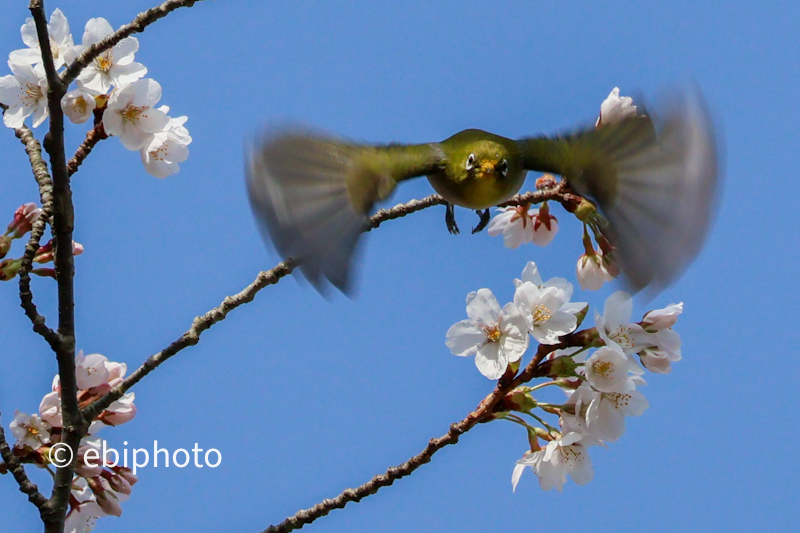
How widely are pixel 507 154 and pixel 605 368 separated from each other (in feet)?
5.64

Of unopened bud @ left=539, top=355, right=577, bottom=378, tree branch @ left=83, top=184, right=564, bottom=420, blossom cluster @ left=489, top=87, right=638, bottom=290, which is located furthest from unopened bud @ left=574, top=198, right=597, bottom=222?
tree branch @ left=83, top=184, right=564, bottom=420

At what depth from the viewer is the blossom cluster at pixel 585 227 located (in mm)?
4035

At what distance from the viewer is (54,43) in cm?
327

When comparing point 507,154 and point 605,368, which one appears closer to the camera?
point 605,368

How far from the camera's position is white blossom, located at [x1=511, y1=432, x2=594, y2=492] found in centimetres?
344

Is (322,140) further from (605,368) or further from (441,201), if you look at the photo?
(605,368)

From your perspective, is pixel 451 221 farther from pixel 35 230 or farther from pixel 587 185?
pixel 35 230

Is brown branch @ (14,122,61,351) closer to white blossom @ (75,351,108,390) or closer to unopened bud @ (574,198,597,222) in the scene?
white blossom @ (75,351,108,390)

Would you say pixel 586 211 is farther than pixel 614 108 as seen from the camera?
No

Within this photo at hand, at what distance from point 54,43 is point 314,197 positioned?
1.18 metres

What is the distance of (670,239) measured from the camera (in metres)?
3.50

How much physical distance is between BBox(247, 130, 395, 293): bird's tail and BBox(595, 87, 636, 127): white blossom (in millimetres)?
1118

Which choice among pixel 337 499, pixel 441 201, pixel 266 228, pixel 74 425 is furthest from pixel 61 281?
pixel 441 201

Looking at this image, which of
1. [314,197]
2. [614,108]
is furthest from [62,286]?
[614,108]
